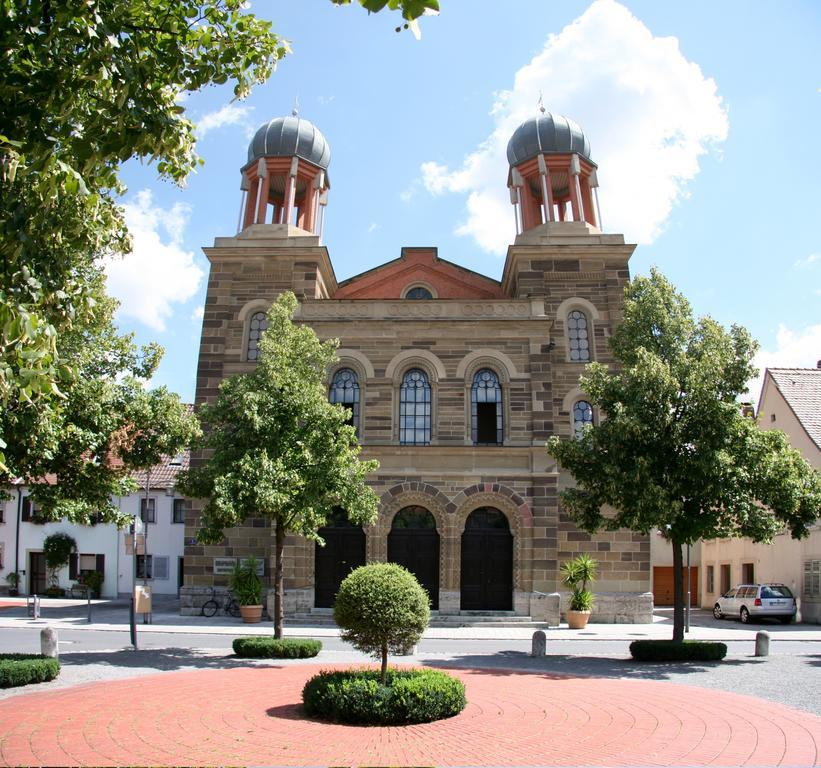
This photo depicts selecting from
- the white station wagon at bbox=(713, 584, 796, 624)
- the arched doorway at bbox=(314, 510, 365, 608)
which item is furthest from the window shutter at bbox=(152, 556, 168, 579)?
the white station wagon at bbox=(713, 584, 796, 624)

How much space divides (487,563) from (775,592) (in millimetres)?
11078

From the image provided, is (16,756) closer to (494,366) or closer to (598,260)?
(494,366)

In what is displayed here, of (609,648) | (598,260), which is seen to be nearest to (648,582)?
(609,648)

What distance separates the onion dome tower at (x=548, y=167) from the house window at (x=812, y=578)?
49.6 feet

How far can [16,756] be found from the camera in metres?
8.76

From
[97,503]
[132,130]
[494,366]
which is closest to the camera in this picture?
[132,130]

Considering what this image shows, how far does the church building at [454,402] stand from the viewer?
87.5 feet

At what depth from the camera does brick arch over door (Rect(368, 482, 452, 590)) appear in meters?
26.4

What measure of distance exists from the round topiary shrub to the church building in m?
15.3

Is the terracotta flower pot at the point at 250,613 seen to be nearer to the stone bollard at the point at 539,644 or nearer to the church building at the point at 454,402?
the church building at the point at 454,402

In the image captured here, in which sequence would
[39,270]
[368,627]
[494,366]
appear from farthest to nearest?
1. [494,366]
2. [368,627]
3. [39,270]

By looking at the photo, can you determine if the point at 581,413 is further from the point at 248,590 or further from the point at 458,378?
the point at 248,590

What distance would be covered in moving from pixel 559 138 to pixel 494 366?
10.3m

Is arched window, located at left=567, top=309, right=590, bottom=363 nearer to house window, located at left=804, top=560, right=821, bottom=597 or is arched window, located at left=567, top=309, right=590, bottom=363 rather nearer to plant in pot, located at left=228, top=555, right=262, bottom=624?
house window, located at left=804, top=560, right=821, bottom=597
